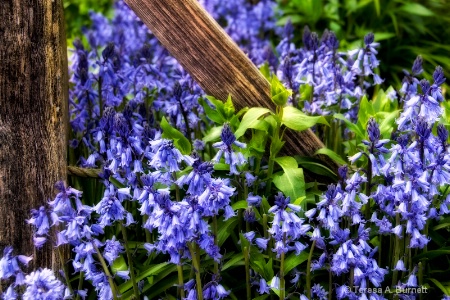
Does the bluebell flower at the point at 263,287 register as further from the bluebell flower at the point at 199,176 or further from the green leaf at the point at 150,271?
the bluebell flower at the point at 199,176

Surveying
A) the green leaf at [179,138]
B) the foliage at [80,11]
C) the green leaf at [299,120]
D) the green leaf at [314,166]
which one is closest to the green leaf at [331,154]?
the green leaf at [314,166]

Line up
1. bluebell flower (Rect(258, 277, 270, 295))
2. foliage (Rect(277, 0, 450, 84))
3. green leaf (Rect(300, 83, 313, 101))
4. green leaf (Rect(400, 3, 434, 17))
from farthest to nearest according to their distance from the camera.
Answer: foliage (Rect(277, 0, 450, 84)) → green leaf (Rect(400, 3, 434, 17)) → green leaf (Rect(300, 83, 313, 101)) → bluebell flower (Rect(258, 277, 270, 295))

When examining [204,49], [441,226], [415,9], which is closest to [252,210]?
[204,49]

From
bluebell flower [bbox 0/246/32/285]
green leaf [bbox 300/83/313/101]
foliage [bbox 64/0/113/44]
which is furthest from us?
foliage [bbox 64/0/113/44]

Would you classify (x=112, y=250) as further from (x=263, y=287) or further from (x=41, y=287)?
(x=263, y=287)

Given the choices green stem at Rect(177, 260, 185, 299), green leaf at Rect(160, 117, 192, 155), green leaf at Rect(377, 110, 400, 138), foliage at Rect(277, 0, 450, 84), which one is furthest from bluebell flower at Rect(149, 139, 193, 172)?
foliage at Rect(277, 0, 450, 84)

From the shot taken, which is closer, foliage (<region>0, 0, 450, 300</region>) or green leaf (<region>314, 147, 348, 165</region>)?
foliage (<region>0, 0, 450, 300</region>)

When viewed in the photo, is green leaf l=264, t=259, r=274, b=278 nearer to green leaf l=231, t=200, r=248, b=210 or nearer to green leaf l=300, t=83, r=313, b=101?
green leaf l=231, t=200, r=248, b=210
